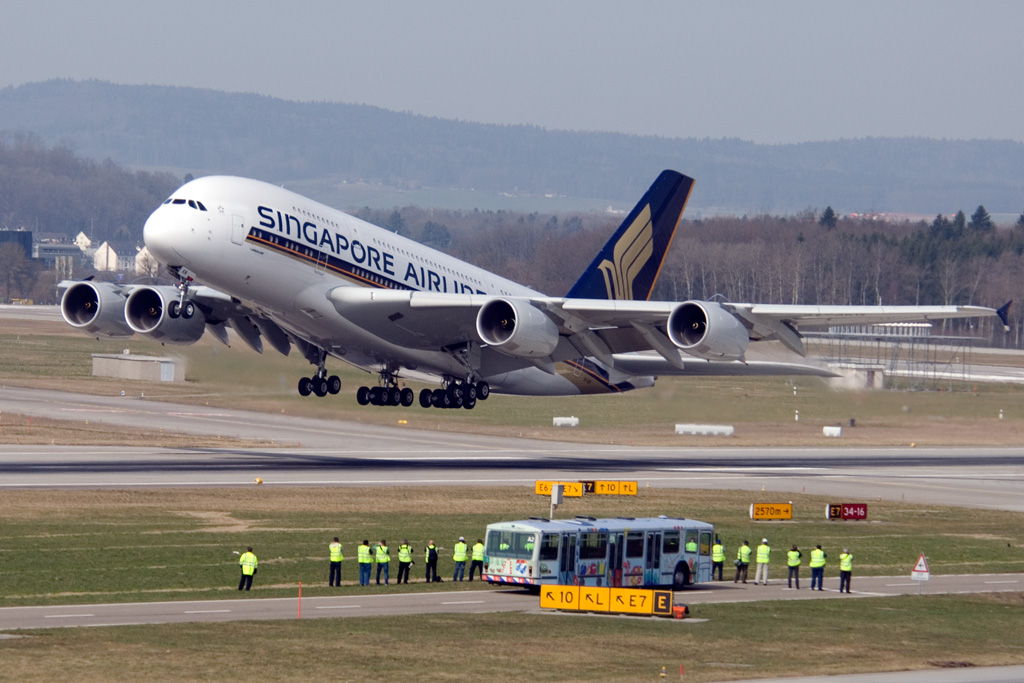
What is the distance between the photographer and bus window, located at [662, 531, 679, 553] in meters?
42.6

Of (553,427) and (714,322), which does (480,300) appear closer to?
(714,322)

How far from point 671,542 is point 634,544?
1455 millimetres

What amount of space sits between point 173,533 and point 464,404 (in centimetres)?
1708

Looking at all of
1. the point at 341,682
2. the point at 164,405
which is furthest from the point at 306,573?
the point at 164,405

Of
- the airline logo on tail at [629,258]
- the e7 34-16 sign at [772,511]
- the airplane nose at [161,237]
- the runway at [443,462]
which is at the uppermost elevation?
the airline logo on tail at [629,258]

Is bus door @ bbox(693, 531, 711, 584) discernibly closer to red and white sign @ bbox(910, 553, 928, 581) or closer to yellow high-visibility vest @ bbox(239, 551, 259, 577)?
red and white sign @ bbox(910, 553, 928, 581)

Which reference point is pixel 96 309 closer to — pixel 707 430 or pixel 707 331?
pixel 707 331

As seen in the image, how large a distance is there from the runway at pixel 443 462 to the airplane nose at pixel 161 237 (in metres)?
13.2

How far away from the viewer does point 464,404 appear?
61875 millimetres

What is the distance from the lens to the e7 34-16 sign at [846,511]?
59.1 metres

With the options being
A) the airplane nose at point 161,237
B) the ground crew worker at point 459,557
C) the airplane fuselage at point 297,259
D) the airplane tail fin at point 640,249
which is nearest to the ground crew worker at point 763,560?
the ground crew worker at point 459,557

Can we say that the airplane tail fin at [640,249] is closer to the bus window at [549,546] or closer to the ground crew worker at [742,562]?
the ground crew worker at [742,562]

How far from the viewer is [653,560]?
42375mm

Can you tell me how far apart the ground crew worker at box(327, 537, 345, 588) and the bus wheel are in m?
10.5
